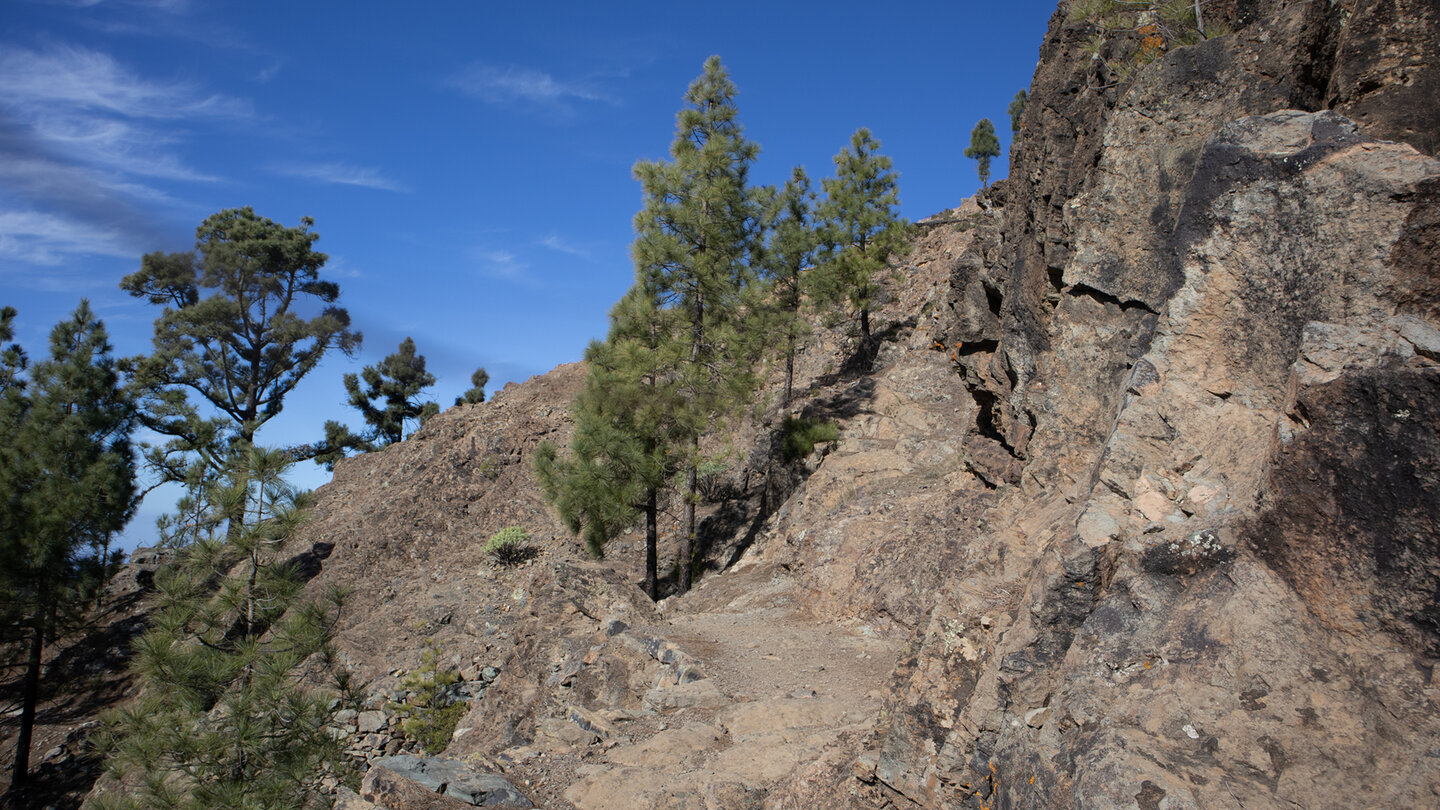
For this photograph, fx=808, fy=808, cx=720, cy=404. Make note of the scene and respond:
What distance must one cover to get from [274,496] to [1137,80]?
9646 millimetres

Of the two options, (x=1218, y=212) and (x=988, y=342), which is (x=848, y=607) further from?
(x=1218, y=212)

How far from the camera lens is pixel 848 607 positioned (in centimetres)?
1262

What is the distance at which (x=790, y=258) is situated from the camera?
862 inches

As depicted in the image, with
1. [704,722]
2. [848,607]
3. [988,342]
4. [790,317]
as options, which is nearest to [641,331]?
[790,317]

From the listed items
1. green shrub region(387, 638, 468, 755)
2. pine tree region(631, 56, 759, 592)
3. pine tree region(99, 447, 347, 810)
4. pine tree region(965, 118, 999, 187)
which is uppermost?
pine tree region(965, 118, 999, 187)

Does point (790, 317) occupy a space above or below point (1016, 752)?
above

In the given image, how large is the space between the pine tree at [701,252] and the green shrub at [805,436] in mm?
1703

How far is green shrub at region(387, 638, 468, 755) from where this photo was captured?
1156cm

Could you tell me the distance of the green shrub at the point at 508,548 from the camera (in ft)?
70.0

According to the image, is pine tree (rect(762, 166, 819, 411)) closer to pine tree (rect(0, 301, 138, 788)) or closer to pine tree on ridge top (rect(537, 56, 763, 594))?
pine tree on ridge top (rect(537, 56, 763, 594))

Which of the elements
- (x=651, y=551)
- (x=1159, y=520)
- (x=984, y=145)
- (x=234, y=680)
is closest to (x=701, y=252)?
(x=651, y=551)

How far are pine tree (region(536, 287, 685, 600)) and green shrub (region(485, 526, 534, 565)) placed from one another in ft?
16.4

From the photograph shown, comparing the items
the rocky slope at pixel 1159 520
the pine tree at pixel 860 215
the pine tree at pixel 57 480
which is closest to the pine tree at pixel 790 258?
the pine tree at pixel 860 215

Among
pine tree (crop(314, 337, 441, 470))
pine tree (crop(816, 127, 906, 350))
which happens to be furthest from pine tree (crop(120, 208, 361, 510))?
pine tree (crop(816, 127, 906, 350))
